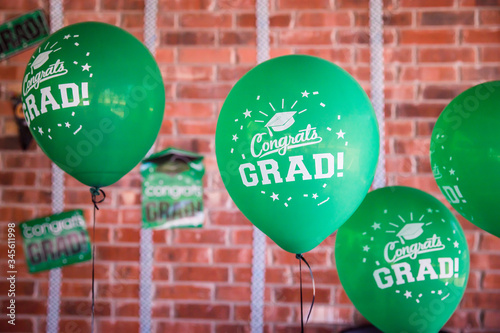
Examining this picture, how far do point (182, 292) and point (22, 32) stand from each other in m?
1.33

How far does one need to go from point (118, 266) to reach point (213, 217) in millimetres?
456

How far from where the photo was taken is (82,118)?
936 millimetres

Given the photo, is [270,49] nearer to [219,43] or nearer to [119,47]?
[219,43]

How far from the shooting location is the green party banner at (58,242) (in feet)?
5.29

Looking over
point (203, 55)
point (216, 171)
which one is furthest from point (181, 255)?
point (203, 55)

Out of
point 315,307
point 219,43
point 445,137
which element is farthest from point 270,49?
point 315,307

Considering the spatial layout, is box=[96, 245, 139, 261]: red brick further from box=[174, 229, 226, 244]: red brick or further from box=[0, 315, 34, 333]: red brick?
box=[0, 315, 34, 333]: red brick

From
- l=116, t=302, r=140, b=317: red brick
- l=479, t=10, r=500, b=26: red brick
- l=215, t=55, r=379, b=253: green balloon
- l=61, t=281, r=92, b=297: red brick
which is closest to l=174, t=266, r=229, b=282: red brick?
l=116, t=302, r=140, b=317: red brick

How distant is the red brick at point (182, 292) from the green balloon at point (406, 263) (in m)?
0.73

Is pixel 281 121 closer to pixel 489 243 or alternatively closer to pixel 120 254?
pixel 120 254

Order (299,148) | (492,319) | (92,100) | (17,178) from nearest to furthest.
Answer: (299,148) → (92,100) → (492,319) → (17,178)

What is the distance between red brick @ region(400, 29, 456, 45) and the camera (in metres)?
1.58

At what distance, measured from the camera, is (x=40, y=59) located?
3.27 feet

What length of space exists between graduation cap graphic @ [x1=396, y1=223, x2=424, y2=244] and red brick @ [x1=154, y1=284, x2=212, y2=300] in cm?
88
